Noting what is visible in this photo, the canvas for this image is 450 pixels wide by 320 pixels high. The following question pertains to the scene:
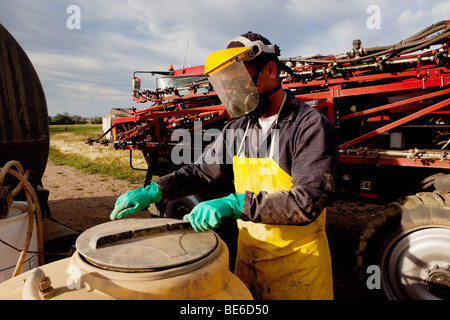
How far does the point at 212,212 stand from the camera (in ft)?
4.50

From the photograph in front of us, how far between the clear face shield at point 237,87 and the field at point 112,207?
7.23 feet

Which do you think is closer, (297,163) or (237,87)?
(297,163)

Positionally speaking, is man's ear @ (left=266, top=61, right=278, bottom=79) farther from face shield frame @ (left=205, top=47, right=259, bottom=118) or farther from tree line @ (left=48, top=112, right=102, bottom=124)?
tree line @ (left=48, top=112, right=102, bottom=124)

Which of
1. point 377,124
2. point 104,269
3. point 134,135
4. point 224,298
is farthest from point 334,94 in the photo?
point 134,135

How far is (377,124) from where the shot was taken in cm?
368

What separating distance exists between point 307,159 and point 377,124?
2.80m

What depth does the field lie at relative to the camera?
337 cm

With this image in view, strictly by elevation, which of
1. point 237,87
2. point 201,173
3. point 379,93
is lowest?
point 201,173

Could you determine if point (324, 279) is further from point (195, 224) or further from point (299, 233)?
point (195, 224)

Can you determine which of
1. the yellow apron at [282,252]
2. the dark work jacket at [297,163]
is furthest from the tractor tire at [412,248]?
the dark work jacket at [297,163]

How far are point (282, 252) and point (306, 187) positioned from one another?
0.51m
